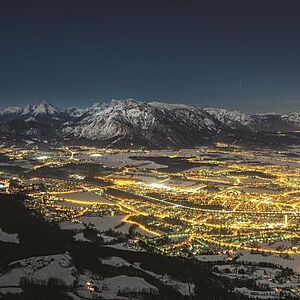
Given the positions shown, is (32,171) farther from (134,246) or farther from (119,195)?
(134,246)

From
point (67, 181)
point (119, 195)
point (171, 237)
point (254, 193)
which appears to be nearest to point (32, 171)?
point (67, 181)

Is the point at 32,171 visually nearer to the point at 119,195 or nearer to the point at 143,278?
the point at 119,195

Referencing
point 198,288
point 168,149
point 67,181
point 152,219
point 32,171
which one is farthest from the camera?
point 168,149

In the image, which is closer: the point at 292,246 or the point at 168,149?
the point at 292,246

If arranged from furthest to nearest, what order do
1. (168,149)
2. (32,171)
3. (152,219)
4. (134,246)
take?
(168,149)
(32,171)
(152,219)
(134,246)

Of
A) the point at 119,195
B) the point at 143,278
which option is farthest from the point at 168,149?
the point at 143,278

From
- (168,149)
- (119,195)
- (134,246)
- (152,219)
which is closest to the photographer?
(134,246)

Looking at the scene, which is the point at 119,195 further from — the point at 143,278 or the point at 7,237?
the point at 143,278

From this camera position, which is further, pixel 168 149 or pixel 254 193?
pixel 168 149

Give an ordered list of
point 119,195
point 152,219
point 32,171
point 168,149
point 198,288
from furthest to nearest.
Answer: point 168,149
point 32,171
point 119,195
point 152,219
point 198,288
